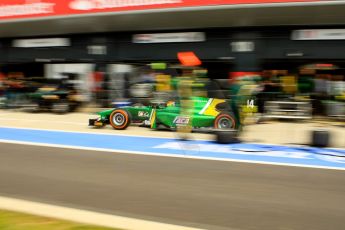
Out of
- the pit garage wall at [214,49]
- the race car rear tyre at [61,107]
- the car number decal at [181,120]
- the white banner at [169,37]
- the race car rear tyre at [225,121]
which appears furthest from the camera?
the race car rear tyre at [61,107]

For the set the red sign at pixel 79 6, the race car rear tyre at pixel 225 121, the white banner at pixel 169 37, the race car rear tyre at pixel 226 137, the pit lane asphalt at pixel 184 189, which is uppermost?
the red sign at pixel 79 6

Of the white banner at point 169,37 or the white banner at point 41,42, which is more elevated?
the white banner at point 41,42

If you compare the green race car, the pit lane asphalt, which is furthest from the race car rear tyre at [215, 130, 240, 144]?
the pit lane asphalt

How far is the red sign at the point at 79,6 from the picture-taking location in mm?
15109

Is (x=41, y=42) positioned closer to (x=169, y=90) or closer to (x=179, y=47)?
(x=179, y=47)

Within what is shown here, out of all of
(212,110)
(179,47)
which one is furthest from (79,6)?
(212,110)

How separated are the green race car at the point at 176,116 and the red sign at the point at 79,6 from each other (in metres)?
4.28

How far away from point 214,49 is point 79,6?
5.66m

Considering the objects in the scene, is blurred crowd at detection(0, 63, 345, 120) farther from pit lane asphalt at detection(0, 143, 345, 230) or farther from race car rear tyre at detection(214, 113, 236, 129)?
pit lane asphalt at detection(0, 143, 345, 230)

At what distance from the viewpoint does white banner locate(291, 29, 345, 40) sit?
14.9 metres

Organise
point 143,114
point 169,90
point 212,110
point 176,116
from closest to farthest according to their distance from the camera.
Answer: point 212,110 < point 176,116 < point 143,114 < point 169,90

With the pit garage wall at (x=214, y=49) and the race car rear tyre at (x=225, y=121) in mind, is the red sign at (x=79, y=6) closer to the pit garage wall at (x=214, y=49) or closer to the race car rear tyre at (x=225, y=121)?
the pit garage wall at (x=214, y=49)

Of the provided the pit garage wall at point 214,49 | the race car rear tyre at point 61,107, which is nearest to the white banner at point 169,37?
the pit garage wall at point 214,49

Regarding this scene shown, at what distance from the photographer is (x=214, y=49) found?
16.8 meters
